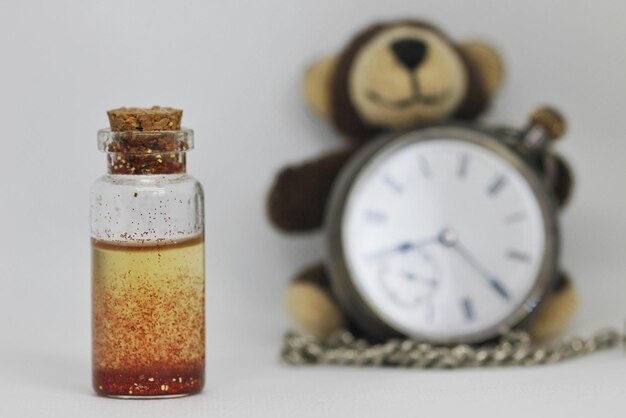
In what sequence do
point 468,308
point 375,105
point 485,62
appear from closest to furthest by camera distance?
point 468,308, point 375,105, point 485,62

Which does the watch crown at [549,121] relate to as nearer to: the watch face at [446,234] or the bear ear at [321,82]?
the watch face at [446,234]

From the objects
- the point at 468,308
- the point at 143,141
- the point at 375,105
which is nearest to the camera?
the point at 143,141

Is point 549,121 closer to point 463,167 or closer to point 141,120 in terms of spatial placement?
point 463,167

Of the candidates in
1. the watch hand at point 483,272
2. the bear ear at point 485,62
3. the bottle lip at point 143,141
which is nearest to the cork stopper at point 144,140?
the bottle lip at point 143,141

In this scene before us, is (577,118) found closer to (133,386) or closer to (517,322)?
(517,322)

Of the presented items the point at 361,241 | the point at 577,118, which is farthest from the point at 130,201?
the point at 577,118

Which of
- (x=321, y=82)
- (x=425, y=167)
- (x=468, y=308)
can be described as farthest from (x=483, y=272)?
(x=321, y=82)

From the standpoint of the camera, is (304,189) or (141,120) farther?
(304,189)
